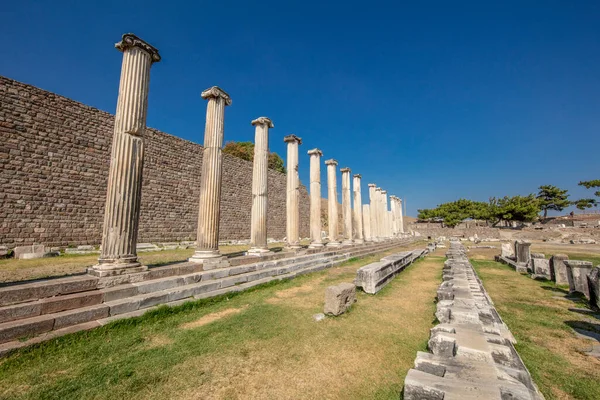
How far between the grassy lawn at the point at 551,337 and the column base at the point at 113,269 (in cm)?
618

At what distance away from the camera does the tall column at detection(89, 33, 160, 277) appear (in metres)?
5.07

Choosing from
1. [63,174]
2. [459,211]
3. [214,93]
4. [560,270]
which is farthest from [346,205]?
[459,211]

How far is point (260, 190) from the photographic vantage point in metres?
9.45

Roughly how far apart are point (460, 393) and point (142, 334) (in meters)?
3.89

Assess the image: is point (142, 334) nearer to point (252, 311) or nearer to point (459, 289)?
point (252, 311)

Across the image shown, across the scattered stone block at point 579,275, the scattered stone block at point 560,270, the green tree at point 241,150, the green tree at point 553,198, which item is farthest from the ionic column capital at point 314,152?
the green tree at point 553,198

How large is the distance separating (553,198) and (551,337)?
74.7 meters

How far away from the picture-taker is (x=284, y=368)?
9.53ft

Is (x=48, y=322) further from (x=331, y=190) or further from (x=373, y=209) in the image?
(x=373, y=209)

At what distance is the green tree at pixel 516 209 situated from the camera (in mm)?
46247

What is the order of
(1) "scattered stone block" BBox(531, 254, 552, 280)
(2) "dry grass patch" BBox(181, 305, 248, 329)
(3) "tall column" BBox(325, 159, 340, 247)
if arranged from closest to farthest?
1. (2) "dry grass patch" BBox(181, 305, 248, 329)
2. (1) "scattered stone block" BBox(531, 254, 552, 280)
3. (3) "tall column" BBox(325, 159, 340, 247)

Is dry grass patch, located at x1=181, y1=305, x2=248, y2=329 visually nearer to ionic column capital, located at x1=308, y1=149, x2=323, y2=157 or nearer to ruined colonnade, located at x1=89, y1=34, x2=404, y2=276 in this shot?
ruined colonnade, located at x1=89, y1=34, x2=404, y2=276

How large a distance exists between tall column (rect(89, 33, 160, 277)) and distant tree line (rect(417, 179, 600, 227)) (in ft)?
186

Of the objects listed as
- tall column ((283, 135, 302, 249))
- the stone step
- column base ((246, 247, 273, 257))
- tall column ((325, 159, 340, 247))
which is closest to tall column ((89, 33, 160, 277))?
the stone step
